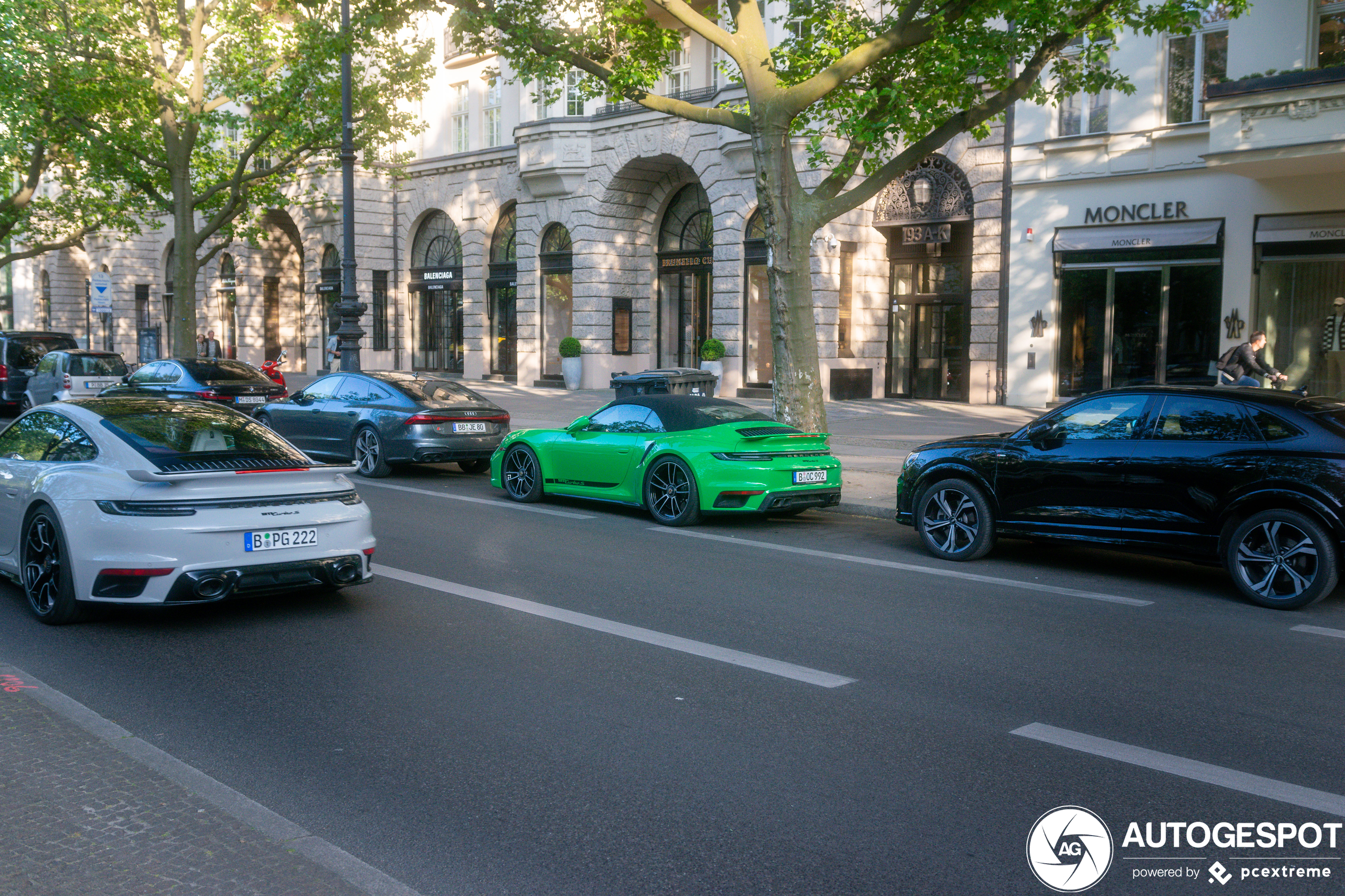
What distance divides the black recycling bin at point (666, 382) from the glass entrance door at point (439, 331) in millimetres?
16340

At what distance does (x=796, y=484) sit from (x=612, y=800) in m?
7.11

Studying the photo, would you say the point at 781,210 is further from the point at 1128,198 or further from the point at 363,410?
the point at 1128,198

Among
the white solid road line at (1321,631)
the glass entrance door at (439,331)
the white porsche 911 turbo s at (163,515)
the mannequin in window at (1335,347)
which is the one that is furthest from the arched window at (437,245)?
the white solid road line at (1321,631)

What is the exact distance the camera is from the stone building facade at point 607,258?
25484 mm

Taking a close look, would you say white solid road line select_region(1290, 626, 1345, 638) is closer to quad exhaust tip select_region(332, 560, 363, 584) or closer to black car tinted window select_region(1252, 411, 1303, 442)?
black car tinted window select_region(1252, 411, 1303, 442)

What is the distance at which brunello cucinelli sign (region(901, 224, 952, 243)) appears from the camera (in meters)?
24.8

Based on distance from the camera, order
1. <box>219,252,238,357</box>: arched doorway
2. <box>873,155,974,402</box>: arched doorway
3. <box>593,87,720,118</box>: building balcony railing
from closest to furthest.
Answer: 1. <box>873,155,974,402</box>: arched doorway
2. <box>593,87,720,118</box>: building balcony railing
3. <box>219,252,238,357</box>: arched doorway

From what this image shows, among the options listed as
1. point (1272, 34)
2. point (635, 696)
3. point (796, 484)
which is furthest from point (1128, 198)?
point (635, 696)

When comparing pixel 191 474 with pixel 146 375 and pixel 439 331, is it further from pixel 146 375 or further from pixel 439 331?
pixel 439 331

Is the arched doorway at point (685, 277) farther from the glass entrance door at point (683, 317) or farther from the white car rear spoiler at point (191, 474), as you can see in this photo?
the white car rear spoiler at point (191, 474)

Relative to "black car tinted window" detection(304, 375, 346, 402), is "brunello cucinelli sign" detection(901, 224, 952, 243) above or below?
above

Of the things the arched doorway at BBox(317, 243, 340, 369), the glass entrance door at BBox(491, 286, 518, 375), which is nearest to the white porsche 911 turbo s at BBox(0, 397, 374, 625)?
the glass entrance door at BBox(491, 286, 518, 375)

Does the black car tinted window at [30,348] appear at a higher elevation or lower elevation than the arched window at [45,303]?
lower

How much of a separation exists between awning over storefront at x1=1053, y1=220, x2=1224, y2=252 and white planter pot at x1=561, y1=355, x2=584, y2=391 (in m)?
13.1
